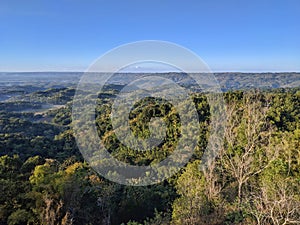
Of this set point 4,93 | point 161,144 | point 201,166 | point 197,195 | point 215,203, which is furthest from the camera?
point 4,93

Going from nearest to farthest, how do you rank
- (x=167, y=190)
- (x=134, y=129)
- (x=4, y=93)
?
(x=167, y=190)
(x=134, y=129)
(x=4, y=93)

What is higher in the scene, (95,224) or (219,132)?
(219,132)

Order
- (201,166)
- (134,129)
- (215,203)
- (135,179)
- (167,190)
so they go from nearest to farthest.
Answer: (215,203), (201,166), (167,190), (135,179), (134,129)

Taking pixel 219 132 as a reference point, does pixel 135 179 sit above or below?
below

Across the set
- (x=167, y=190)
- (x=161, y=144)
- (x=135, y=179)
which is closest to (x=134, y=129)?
(x=161, y=144)

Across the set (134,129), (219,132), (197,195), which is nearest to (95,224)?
(197,195)

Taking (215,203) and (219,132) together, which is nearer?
(215,203)

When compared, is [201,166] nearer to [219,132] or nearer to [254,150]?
[254,150]

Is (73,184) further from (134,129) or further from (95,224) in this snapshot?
(134,129)

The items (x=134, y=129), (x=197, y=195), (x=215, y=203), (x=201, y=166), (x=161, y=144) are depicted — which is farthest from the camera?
(x=134, y=129)
